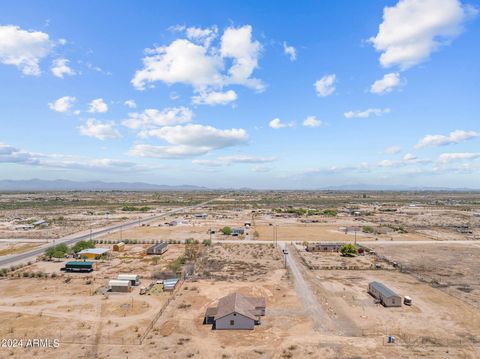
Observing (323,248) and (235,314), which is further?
(323,248)

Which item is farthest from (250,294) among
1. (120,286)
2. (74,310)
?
(74,310)

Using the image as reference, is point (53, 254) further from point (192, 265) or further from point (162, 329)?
point (162, 329)

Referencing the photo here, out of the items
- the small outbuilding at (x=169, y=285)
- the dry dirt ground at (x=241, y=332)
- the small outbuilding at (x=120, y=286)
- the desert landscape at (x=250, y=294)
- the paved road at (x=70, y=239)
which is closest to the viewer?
the dry dirt ground at (x=241, y=332)

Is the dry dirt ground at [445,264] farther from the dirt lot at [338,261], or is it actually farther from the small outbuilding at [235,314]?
the small outbuilding at [235,314]

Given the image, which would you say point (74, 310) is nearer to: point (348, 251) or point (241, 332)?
point (241, 332)

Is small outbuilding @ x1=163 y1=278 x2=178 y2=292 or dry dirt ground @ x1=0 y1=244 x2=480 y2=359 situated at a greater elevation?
small outbuilding @ x1=163 y1=278 x2=178 y2=292

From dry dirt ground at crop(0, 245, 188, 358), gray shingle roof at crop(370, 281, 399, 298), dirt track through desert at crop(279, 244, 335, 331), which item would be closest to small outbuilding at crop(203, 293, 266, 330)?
dirt track through desert at crop(279, 244, 335, 331)

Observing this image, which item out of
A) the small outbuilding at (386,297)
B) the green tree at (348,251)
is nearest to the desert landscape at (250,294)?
the small outbuilding at (386,297)

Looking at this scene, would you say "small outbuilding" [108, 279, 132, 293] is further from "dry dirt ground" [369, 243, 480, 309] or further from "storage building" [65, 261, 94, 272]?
"dry dirt ground" [369, 243, 480, 309]
